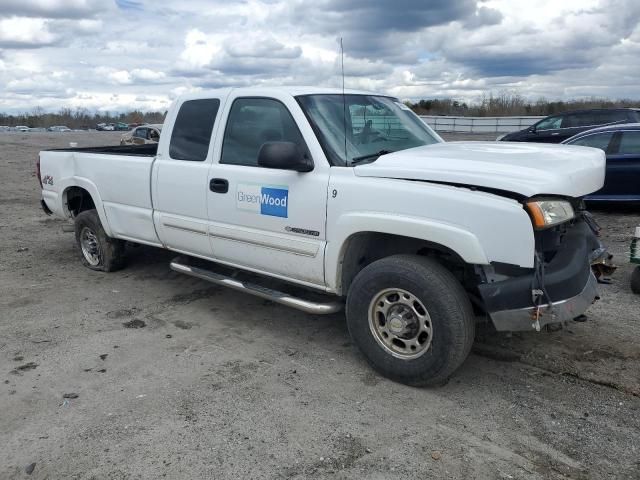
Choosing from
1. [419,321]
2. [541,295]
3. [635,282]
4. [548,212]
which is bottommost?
[635,282]

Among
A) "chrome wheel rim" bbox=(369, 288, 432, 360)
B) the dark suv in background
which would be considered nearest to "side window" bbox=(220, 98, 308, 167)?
"chrome wheel rim" bbox=(369, 288, 432, 360)

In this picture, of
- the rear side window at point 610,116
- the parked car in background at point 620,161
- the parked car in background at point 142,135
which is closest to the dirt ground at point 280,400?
the parked car in background at point 620,161

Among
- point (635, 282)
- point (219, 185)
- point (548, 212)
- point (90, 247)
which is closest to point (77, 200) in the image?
point (90, 247)

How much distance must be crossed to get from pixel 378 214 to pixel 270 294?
4.11 ft

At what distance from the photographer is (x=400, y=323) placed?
3734 millimetres

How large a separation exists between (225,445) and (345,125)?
248 centimetres

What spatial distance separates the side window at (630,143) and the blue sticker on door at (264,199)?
7670 mm

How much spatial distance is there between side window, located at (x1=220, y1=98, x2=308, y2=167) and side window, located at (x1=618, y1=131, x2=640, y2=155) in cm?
750

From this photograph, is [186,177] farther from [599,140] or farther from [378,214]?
[599,140]

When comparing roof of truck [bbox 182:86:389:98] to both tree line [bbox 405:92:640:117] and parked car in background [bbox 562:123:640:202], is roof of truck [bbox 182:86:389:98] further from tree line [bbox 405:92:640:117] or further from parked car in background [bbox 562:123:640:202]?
tree line [bbox 405:92:640:117]

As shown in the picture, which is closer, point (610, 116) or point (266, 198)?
point (266, 198)

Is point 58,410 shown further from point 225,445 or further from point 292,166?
point 292,166

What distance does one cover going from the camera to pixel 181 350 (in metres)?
4.46

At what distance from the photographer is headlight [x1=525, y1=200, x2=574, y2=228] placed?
10.6 feet
